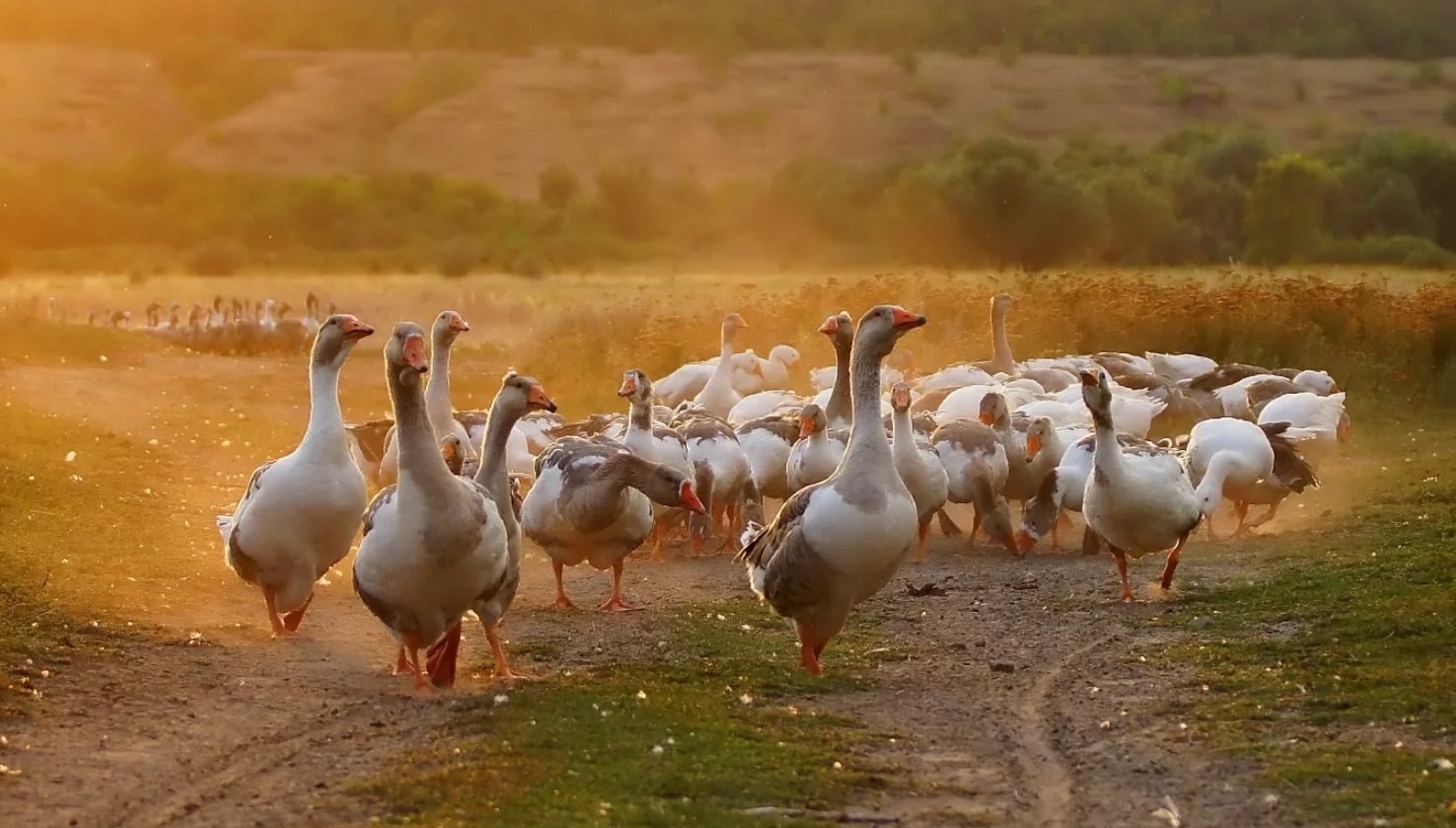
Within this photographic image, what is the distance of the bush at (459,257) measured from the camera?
53.8m

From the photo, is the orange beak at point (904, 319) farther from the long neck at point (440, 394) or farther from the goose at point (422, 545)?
the long neck at point (440, 394)

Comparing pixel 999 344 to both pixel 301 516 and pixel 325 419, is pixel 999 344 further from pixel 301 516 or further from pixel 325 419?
pixel 301 516

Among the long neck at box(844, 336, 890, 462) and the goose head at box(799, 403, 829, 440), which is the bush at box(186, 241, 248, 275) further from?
the long neck at box(844, 336, 890, 462)

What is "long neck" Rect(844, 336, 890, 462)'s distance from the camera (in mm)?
9234

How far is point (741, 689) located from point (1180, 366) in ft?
46.6

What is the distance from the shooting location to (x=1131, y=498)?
38.9 ft

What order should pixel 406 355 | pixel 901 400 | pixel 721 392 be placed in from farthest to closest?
1. pixel 721 392
2. pixel 901 400
3. pixel 406 355

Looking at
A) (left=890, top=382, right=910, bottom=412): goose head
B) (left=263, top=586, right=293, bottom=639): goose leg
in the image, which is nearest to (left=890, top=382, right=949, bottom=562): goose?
(left=890, top=382, right=910, bottom=412): goose head

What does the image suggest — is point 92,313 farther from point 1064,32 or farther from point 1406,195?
point 1064,32

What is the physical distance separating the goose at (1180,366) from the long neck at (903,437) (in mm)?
8836

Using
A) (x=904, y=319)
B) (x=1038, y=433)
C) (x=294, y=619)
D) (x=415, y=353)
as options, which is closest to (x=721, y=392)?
(x=1038, y=433)

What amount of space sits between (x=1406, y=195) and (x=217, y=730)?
4256 centimetres

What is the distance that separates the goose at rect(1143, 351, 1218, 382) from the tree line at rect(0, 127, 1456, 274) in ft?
65.7

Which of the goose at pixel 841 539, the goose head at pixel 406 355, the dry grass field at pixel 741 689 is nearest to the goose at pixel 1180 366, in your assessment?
the dry grass field at pixel 741 689
